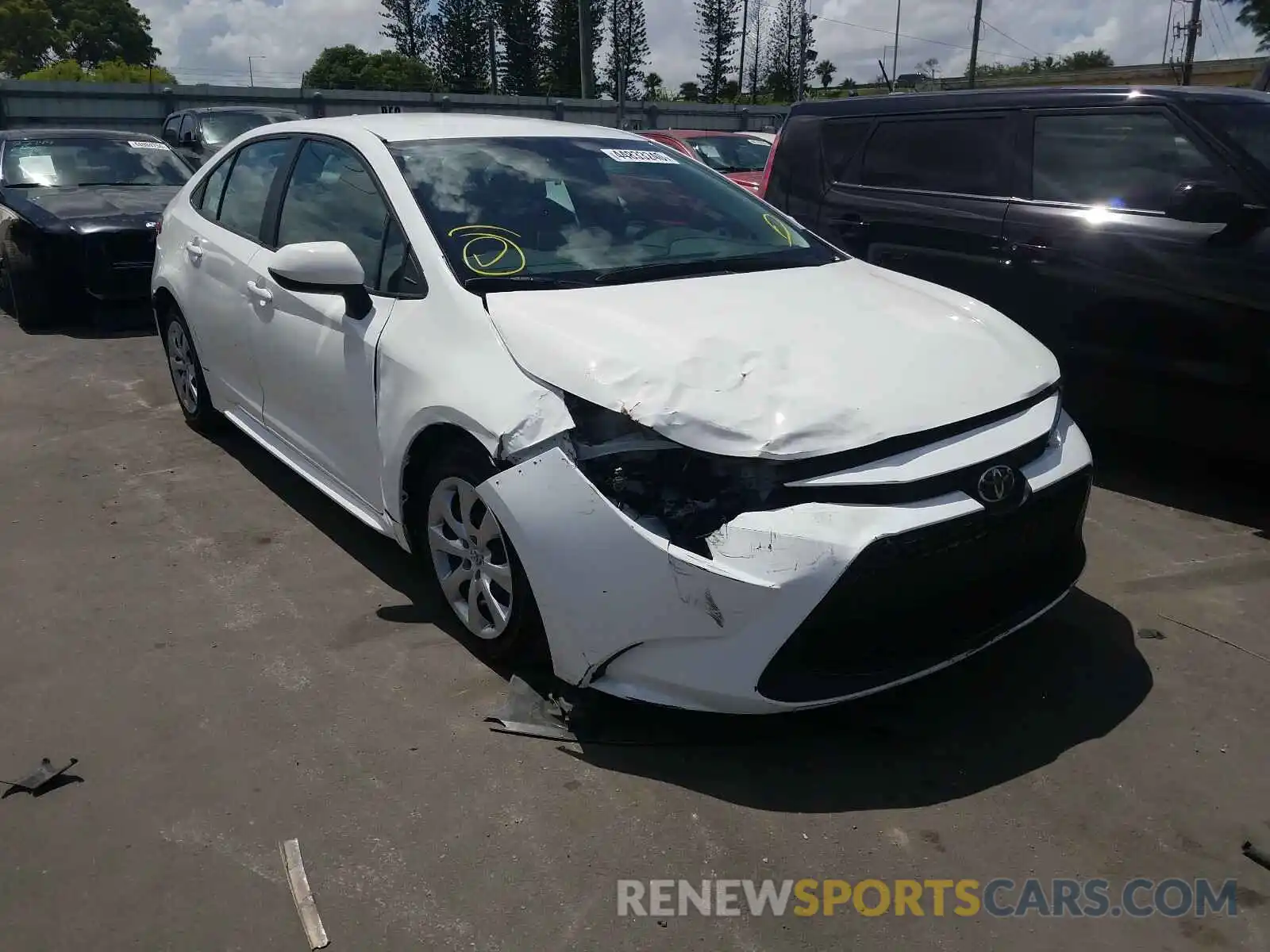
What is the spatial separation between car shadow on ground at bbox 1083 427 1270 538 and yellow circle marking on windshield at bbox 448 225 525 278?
9.96ft

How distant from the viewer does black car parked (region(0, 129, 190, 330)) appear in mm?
8148

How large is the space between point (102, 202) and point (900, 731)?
8073 mm

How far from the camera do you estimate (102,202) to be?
864cm

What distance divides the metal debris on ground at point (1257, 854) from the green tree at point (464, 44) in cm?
7456

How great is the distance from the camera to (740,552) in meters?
2.55

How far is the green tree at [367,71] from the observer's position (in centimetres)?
6644

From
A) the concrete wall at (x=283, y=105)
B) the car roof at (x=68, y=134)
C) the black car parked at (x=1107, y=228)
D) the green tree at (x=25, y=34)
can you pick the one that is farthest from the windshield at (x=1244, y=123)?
the green tree at (x=25, y=34)

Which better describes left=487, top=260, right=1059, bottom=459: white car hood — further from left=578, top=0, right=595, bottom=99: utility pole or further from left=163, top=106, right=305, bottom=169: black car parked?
left=578, top=0, right=595, bottom=99: utility pole

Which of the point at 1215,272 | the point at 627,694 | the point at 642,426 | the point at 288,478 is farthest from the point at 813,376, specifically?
the point at 288,478

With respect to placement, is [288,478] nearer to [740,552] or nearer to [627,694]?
[627,694]

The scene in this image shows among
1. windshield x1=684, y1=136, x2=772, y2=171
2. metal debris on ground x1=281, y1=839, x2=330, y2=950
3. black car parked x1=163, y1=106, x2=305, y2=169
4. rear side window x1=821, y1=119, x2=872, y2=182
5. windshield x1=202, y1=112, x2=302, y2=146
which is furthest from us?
windshield x1=202, y1=112, x2=302, y2=146

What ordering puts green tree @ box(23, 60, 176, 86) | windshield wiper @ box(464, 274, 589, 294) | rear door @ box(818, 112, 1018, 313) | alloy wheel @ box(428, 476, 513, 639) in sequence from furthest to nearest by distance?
green tree @ box(23, 60, 176, 86) < rear door @ box(818, 112, 1018, 313) < windshield wiper @ box(464, 274, 589, 294) < alloy wheel @ box(428, 476, 513, 639)

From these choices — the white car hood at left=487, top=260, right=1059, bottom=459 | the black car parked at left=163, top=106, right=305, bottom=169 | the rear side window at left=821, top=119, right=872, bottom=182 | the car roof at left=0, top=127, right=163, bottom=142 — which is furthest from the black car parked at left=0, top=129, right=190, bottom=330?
the white car hood at left=487, top=260, right=1059, bottom=459

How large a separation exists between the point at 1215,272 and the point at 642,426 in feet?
9.81
